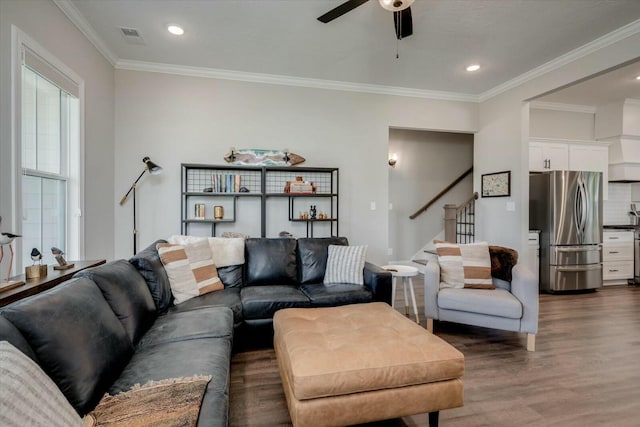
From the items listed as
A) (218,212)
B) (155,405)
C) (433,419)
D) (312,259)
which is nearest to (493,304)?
(433,419)

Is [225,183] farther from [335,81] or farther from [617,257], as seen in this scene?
[617,257]

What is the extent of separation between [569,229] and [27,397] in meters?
5.69

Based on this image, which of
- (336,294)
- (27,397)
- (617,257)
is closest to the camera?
(27,397)

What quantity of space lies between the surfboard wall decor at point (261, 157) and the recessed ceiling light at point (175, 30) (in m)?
1.35

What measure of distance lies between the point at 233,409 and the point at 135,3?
3.25m

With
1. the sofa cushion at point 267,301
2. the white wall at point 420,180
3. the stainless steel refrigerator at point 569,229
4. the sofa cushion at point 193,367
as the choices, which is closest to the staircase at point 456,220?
the white wall at point 420,180

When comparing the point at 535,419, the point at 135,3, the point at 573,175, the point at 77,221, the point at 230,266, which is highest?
the point at 135,3

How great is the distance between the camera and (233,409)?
185 centimetres

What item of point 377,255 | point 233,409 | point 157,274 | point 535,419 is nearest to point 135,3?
point 157,274

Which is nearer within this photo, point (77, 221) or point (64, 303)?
point (64, 303)

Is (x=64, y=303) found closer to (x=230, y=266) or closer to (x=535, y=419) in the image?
(x=230, y=266)

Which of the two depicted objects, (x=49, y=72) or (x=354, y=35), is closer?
(x=49, y=72)

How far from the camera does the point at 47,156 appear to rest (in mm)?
2664

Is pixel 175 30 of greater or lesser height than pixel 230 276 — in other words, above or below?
above
